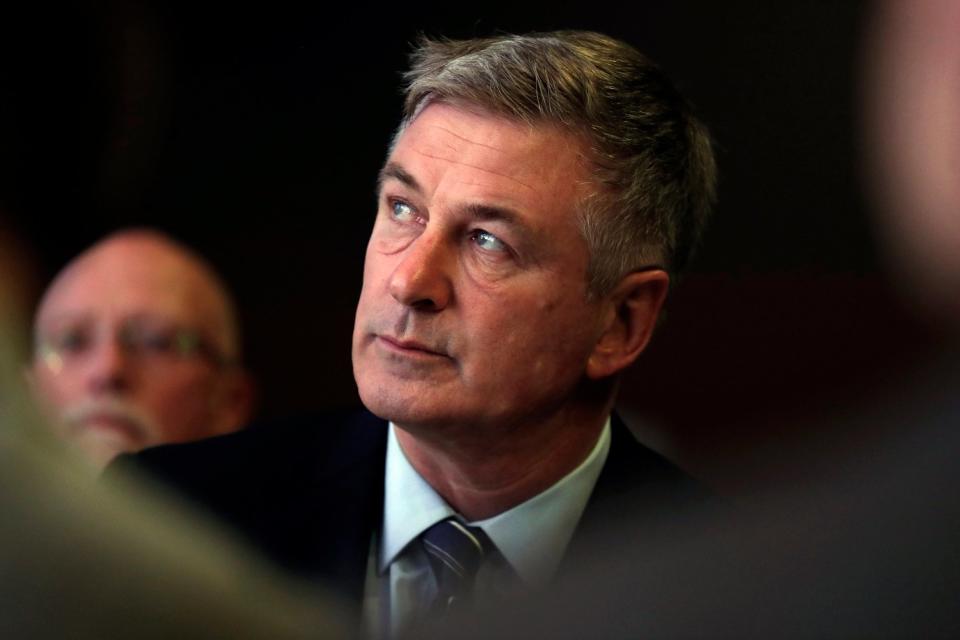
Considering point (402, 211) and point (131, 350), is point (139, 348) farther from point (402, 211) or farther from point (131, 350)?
point (402, 211)

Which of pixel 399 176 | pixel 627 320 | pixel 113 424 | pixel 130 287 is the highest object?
pixel 399 176

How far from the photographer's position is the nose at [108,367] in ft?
3.99

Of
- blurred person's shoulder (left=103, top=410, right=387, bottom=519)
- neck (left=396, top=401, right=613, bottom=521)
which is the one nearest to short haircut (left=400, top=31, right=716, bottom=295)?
neck (left=396, top=401, right=613, bottom=521)

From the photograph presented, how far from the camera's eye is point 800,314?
109cm

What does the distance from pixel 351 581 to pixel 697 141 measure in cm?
40

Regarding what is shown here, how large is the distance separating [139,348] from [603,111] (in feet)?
2.08

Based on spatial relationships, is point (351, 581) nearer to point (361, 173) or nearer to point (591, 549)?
point (591, 549)

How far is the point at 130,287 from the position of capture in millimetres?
1292

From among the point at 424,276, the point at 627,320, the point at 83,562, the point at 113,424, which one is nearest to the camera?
the point at 83,562

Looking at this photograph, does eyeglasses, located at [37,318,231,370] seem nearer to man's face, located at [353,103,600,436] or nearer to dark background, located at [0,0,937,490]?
dark background, located at [0,0,937,490]

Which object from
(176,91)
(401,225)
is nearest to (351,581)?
(401,225)

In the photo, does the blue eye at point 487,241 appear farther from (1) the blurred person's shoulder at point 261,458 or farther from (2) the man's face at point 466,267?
(1) the blurred person's shoulder at point 261,458

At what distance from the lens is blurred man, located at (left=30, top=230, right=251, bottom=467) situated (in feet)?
3.98

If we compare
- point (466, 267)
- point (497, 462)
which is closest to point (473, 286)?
point (466, 267)
